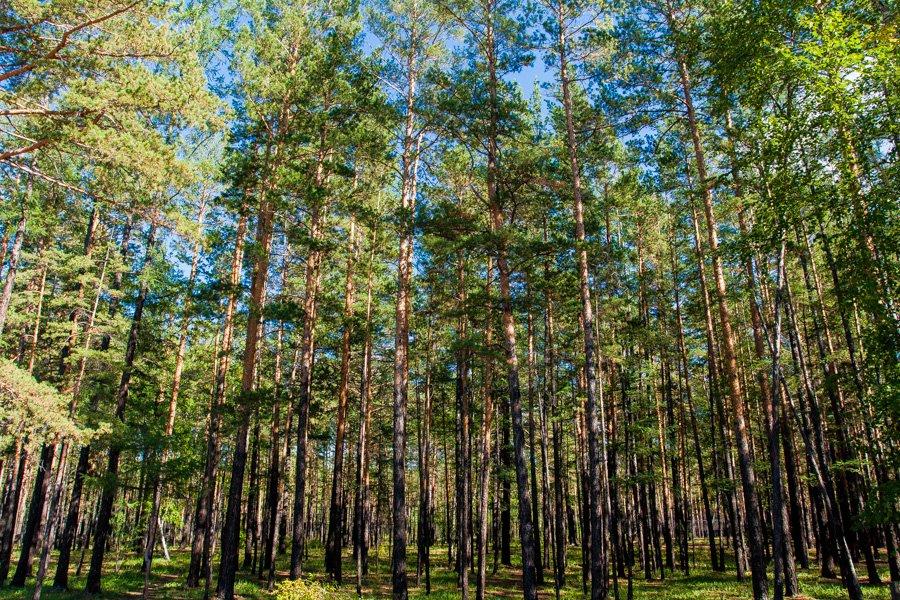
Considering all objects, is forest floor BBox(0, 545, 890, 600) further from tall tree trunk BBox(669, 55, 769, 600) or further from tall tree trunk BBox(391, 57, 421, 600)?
tall tree trunk BBox(669, 55, 769, 600)

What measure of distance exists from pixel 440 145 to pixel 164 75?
310 inches

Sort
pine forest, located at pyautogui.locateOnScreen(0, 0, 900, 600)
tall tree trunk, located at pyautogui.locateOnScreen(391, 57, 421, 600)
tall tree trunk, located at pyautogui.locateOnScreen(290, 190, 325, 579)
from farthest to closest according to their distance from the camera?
1. tall tree trunk, located at pyautogui.locateOnScreen(290, 190, 325, 579)
2. tall tree trunk, located at pyautogui.locateOnScreen(391, 57, 421, 600)
3. pine forest, located at pyautogui.locateOnScreen(0, 0, 900, 600)

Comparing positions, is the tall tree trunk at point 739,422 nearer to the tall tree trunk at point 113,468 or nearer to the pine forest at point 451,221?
the pine forest at point 451,221

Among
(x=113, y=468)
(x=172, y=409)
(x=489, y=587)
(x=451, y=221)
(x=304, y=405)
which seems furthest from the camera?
(x=489, y=587)

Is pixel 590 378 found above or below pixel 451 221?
below

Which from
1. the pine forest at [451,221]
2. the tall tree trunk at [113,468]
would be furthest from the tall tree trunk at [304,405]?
the tall tree trunk at [113,468]

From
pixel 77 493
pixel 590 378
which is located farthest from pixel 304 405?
pixel 77 493

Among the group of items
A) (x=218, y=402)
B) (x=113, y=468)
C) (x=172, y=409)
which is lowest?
(x=113, y=468)

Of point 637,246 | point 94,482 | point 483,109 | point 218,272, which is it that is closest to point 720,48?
point 483,109

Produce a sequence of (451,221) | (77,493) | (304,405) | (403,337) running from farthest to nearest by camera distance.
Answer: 1. (77,493)
2. (304,405)
3. (403,337)
4. (451,221)

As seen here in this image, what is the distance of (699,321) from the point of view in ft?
79.1

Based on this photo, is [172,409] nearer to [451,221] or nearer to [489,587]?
[451,221]

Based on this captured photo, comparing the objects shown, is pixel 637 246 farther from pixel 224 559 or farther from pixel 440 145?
pixel 224 559

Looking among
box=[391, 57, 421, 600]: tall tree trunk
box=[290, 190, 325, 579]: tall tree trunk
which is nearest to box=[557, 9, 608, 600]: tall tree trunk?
box=[391, 57, 421, 600]: tall tree trunk
